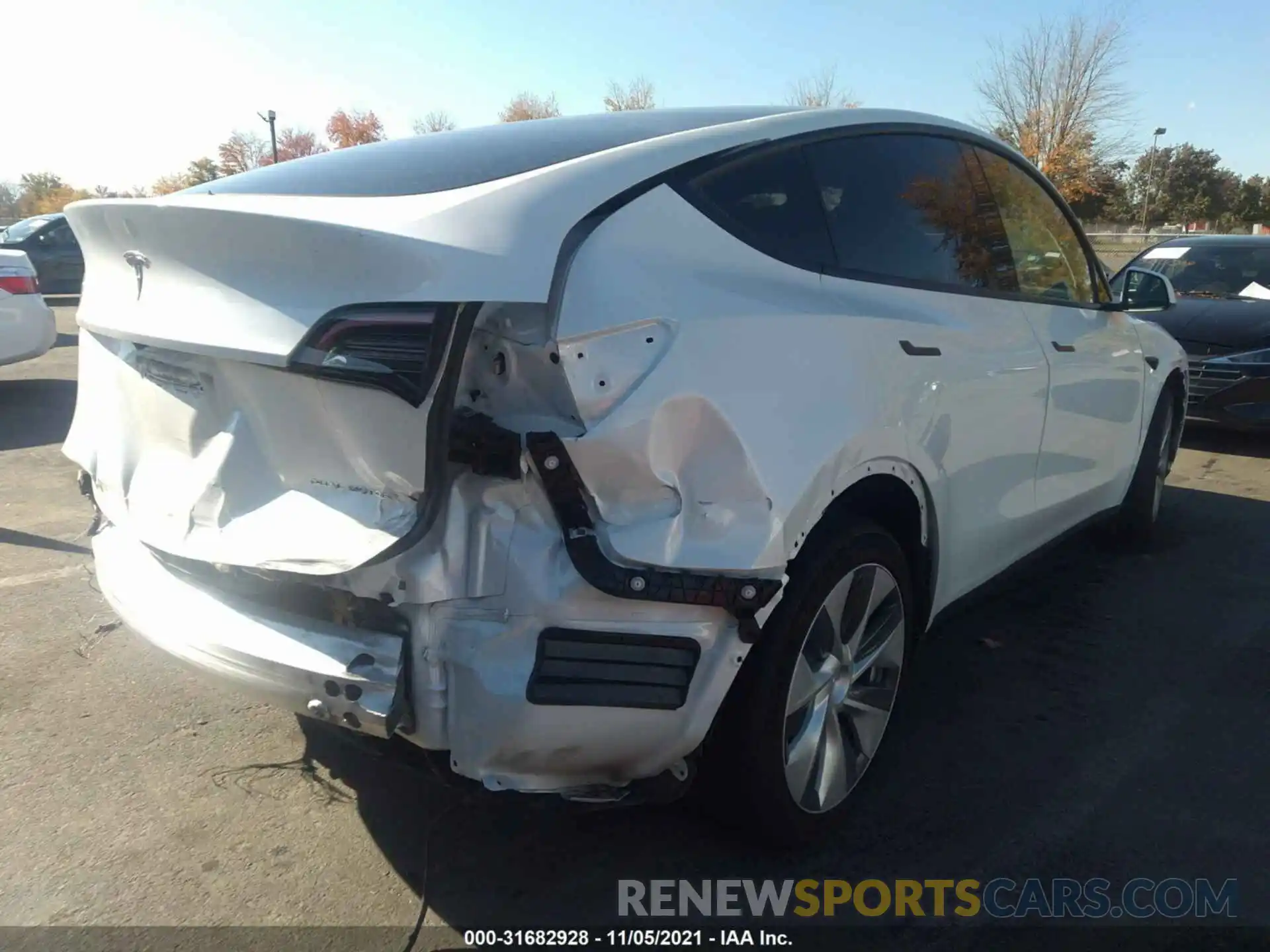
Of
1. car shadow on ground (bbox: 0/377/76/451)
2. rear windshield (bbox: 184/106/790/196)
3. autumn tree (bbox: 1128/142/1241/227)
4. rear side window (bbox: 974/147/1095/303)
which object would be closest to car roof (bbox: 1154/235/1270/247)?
rear side window (bbox: 974/147/1095/303)

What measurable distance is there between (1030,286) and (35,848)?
359cm

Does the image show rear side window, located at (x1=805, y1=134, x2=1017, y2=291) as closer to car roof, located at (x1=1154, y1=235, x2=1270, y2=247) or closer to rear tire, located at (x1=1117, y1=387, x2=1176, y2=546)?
rear tire, located at (x1=1117, y1=387, x2=1176, y2=546)

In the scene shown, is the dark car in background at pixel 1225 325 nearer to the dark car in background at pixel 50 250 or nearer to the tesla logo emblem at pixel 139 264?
the tesla logo emblem at pixel 139 264

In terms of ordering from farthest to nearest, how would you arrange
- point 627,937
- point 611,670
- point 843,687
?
point 843,687 → point 627,937 → point 611,670

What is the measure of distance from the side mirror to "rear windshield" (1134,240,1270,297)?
15.0 ft

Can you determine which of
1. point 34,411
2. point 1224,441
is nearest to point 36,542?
point 34,411

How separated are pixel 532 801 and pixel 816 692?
0.77 meters

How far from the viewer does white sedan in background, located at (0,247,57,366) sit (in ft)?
26.7

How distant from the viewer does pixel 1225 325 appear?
765cm

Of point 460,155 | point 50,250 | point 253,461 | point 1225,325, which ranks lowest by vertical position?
point 1225,325

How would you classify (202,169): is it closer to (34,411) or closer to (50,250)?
(50,250)

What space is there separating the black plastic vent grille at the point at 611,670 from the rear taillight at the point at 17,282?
804cm

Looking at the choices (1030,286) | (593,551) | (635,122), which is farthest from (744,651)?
(1030,286)

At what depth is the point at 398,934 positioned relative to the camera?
7.75ft
